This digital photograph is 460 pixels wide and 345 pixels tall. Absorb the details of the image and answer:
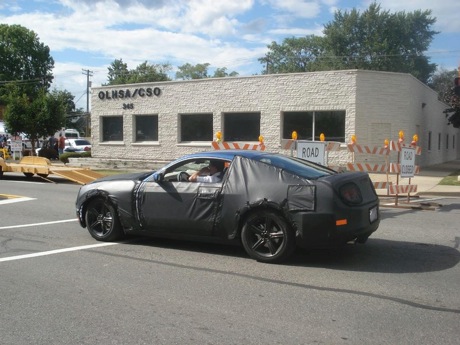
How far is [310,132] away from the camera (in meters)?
23.1

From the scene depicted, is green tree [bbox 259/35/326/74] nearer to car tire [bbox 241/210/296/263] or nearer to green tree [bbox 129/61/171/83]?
green tree [bbox 129/61/171/83]

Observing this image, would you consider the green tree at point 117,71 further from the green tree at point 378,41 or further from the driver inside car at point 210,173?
the driver inside car at point 210,173

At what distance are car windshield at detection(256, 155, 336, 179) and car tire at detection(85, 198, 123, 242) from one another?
8.63 feet

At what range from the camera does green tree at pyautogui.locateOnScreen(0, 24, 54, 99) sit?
238 feet

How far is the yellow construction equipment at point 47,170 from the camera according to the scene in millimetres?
16828

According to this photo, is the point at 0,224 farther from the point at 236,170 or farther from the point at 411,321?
the point at 411,321

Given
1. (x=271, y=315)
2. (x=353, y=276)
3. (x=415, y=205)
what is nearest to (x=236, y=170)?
(x=353, y=276)

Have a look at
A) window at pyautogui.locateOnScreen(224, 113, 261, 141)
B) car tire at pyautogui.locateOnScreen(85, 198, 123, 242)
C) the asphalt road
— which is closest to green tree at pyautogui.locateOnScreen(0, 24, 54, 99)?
window at pyautogui.locateOnScreen(224, 113, 261, 141)

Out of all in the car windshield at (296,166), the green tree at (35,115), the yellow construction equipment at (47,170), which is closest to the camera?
the car windshield at (296,166)

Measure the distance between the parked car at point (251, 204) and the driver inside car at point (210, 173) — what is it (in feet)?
0.28

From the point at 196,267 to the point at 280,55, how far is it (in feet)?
248

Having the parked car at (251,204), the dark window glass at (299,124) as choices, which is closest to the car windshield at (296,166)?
the parked car at (251,204)

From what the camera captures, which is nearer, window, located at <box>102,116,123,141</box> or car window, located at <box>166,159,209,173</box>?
car window, located at <box>166,159,209,173</box>

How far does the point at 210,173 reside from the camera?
7.26 metres
